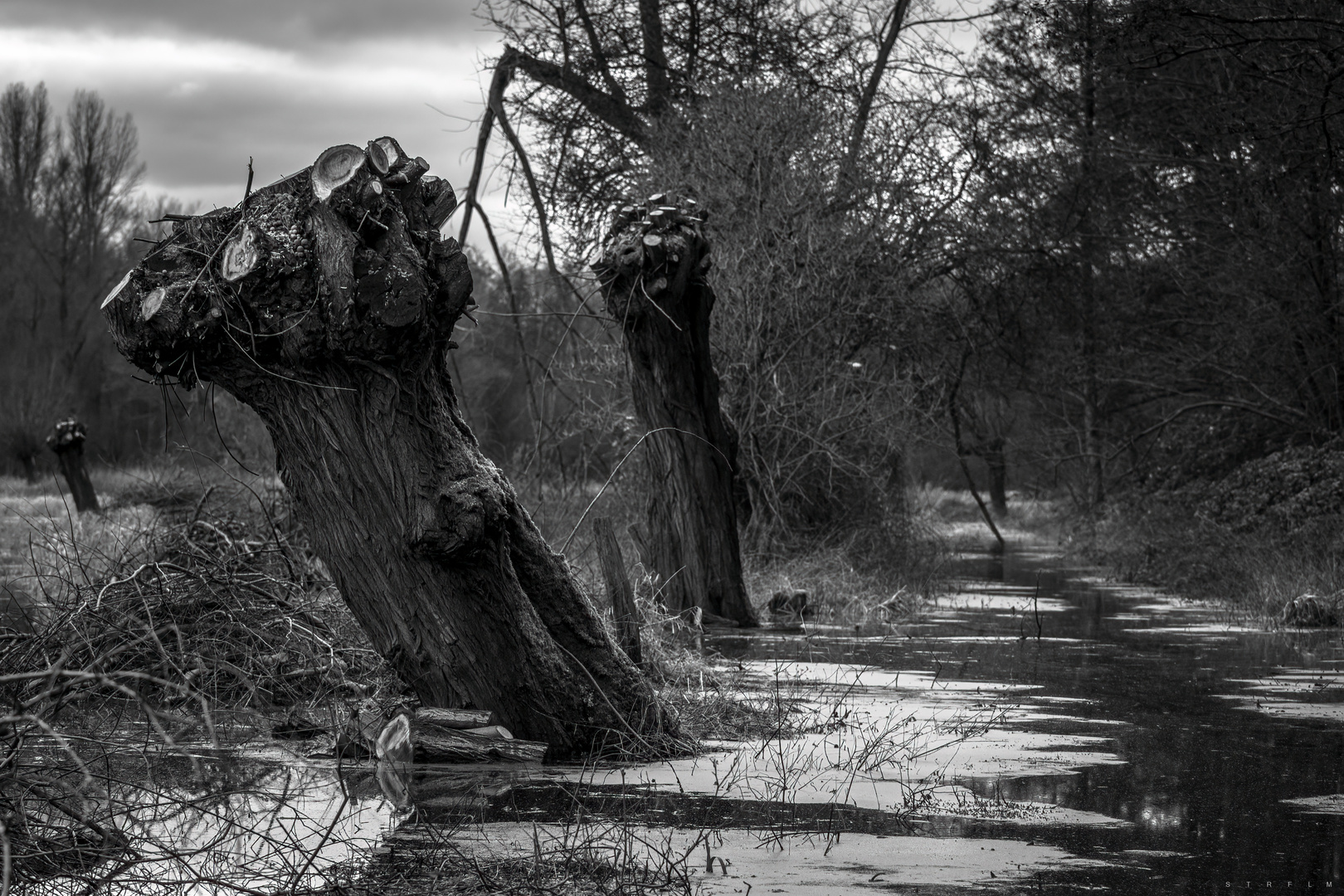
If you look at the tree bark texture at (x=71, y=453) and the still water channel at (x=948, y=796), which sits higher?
the tree bark texture at (x=71, y=453)

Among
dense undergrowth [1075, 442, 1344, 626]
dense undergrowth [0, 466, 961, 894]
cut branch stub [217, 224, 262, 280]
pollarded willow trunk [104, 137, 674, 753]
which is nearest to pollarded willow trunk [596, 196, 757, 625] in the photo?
dense undergrowth [0, 466, 961, 894]

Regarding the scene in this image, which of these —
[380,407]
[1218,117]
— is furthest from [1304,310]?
[380,407]

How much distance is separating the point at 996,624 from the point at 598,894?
28.8 ft

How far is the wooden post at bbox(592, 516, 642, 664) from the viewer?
6.86 m

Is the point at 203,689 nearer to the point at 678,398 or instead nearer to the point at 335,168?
the point at 335,168

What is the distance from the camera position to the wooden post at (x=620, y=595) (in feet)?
22.5

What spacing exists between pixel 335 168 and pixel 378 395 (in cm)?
82

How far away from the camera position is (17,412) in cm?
4406

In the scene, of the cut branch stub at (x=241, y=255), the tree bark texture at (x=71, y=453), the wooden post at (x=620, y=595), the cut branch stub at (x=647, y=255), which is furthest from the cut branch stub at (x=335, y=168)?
the tree bark texture at (x=71, y=453)

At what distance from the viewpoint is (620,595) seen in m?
6.97

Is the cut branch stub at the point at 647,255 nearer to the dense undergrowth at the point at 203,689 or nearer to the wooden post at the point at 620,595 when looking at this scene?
the dense undergrowth at the point at 203,689

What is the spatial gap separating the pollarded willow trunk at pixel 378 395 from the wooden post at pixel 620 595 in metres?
1.20

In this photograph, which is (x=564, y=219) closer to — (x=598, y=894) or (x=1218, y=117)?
(x=1218, y=117)

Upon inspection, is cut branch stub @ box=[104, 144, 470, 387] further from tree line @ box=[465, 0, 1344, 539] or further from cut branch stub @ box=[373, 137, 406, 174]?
tree line @ box=[465, 0, 1344, 539]
